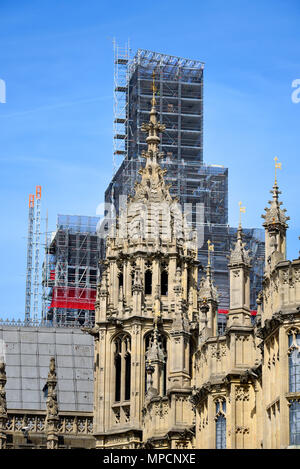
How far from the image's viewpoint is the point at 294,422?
167 feet

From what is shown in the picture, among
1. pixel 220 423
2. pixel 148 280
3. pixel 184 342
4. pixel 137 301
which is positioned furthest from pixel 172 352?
pixel 148 280

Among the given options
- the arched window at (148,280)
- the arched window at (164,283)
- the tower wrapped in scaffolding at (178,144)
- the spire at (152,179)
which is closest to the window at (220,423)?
the arched window at (148,280)

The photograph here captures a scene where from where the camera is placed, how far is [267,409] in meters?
53.1

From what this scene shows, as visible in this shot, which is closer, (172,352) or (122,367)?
(172,352)

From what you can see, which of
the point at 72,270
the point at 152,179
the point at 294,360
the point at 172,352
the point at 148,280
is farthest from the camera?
the point at 72,270

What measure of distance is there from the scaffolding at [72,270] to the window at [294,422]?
67.9 m

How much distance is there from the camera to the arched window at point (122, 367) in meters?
89.3

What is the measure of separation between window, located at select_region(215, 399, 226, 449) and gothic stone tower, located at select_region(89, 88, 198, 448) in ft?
80.1

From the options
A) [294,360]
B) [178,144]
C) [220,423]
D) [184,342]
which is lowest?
[220,423]

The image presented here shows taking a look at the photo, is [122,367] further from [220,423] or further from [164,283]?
[220,423]

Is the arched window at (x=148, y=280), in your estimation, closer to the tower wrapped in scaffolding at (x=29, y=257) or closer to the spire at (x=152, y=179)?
the spire at (x=152, y=179)

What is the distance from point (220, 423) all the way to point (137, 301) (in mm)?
30110

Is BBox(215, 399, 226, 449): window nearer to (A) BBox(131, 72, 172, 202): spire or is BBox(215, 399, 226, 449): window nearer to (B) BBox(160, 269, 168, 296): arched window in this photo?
(B) BBox(160, 269, 168, 296): arched window

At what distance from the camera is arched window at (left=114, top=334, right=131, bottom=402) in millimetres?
89312
